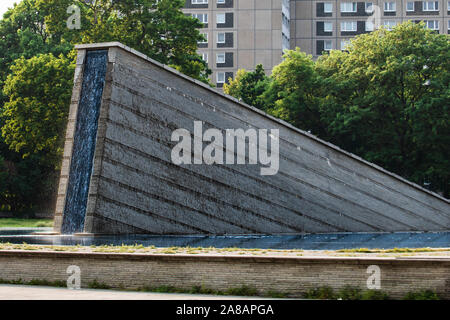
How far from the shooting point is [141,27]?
4409 cm

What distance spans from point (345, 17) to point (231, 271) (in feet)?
263

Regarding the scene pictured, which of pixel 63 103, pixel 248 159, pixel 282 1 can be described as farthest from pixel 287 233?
pixel 282 1

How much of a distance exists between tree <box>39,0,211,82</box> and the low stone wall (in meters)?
31.0

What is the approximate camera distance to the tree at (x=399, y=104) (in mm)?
42062

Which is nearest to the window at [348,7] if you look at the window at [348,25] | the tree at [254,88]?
the window at [348,25]

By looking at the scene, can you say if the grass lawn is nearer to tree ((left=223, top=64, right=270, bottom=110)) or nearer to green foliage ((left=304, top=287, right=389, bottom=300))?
tree ((left=223, top=64, right=270, bottom=110))

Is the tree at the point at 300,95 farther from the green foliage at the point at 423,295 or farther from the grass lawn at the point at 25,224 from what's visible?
the green foliage at the point at 423,295

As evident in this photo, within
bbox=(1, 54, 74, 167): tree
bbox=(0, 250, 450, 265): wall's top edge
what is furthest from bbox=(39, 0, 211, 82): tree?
bbox=(0, 250, 450, 265): wall's top edge

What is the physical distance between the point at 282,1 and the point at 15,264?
69.6 m

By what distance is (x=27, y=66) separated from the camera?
1783 inches

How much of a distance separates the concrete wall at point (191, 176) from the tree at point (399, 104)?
39.3 ft

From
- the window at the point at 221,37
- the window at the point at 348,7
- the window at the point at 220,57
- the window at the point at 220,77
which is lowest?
the window at the point at 220,77

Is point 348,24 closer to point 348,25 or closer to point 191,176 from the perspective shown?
point 348,25

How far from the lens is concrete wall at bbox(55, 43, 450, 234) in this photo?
77.3 feet
